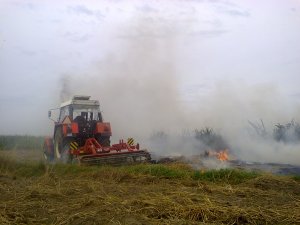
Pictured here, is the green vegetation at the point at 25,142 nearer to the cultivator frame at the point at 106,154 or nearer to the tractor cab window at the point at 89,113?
the tractor cab window at the point at 89,113

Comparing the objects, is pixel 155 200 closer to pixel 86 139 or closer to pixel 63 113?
pixel 86 139

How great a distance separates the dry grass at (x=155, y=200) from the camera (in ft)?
22.0

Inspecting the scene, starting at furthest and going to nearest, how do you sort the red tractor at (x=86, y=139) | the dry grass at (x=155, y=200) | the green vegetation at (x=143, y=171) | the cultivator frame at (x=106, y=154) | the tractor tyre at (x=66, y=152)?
the tractor tyre at (x=66, y=152) → the red tractor at (x=86, y=139) → the cultivator frame at (x=106, y=154) → the green vegetation at (x=143, y=171) → the dry grass at (x=155, y=200)

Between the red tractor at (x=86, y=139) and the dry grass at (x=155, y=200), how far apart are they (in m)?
3.27

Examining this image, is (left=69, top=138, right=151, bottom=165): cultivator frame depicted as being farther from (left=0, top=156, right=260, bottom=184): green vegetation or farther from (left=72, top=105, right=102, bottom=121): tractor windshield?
(left=72, top=105, right=102, bottom=121): tractor windshield

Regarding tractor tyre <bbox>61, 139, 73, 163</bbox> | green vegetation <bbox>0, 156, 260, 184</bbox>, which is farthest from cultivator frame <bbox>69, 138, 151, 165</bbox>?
green vegetation <bbox>0, 156, 260, 184</bbox>

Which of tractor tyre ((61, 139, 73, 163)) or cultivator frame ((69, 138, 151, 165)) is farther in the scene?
tractor tyre ((61, 139, 73, 163))

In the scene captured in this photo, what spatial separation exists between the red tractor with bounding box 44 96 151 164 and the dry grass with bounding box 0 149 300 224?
3.27 metres

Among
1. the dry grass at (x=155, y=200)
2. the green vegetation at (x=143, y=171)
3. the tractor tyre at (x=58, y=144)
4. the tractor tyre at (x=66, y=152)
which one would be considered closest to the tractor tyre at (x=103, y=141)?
the tractor tyre at (x=66, y=152)

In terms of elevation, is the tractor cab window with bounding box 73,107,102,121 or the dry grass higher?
the tractor cab window with bounding box 73,107,102,121

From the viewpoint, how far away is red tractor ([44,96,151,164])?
16312 mm

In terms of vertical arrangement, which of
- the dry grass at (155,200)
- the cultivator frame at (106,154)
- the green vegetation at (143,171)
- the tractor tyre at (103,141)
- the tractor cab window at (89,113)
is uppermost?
the tractor cab window at (89,113)

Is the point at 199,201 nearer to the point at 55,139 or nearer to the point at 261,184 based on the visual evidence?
the point at 261,184

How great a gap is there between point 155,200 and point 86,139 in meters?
10.5
